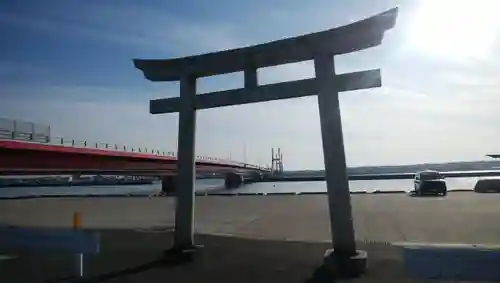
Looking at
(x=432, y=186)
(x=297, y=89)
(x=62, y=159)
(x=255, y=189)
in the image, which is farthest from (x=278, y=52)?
(x=255, y=189)

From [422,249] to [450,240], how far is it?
7394mm

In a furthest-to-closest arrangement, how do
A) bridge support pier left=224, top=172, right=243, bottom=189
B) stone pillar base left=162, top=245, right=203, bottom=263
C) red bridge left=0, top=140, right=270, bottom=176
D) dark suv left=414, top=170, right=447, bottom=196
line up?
bridge support pier left=224, top=172, right=243, bottom=189 → dark suv left=414, top=170, right=447, bottom=196 → red bridge left=0, top=140, right=270, bottom=176 → stone pillar base left=162, top=245, right=203, bottom=263

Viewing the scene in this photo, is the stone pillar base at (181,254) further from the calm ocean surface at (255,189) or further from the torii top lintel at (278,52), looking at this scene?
the calm ocean surface at (255,189)

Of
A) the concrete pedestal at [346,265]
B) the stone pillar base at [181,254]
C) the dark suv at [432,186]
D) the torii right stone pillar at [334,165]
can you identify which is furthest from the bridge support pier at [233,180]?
the concrete pedestal at [346,265]

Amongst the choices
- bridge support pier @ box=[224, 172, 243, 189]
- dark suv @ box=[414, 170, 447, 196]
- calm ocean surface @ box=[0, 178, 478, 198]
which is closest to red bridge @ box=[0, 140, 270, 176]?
calm ocean surface @ box=[0, 178, 478, 198]

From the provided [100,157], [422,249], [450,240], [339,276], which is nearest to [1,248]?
[339,276]

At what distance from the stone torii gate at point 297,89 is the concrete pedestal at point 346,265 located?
0.02 m

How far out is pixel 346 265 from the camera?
331 inches

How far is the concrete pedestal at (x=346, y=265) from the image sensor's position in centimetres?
827

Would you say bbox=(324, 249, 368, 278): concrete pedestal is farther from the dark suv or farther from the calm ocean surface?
the calm ocean surface

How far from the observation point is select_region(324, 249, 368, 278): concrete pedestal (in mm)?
8273

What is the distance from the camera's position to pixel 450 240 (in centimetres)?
1286

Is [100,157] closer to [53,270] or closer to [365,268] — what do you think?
[53,270]

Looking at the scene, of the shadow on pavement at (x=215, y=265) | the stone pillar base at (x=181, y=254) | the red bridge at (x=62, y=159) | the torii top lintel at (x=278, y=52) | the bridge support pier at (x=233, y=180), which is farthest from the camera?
the bridge support pier at (x=233, y=180)
